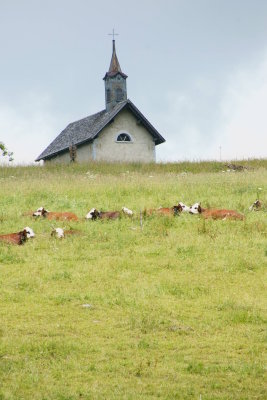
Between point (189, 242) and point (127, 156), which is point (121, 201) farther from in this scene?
point (127, 156)

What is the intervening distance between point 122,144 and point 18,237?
35.5 meters

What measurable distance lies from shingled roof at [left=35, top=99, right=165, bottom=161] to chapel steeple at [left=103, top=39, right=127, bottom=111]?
1224mm

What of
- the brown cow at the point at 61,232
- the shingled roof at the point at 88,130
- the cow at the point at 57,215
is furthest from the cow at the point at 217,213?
the shingled roof at the point at 88,130

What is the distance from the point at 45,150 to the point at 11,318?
5194 centimetres

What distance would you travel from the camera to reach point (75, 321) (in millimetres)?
9758

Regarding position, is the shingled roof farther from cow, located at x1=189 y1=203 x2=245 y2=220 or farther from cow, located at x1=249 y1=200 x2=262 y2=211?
cow, located at x1=189 y1=203 x2=245 y2=220

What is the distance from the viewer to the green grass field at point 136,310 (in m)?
7.45

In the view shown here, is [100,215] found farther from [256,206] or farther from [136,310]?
[136,310]

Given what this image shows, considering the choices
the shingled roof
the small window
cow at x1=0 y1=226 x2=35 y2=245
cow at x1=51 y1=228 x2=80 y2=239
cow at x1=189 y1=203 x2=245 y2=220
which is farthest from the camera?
the small window

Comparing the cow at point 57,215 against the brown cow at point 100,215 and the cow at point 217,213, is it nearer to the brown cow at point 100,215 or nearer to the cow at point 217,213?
the brown cow at point 100,215

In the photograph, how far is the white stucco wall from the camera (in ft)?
162

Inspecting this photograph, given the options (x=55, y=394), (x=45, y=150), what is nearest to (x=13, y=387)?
(x=55, y=394)

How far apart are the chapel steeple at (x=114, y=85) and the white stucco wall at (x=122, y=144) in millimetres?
4246

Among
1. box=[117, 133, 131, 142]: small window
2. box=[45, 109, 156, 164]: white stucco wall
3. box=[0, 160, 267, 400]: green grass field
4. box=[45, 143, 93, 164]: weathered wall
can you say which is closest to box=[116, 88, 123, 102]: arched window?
box=[45, 109, 156, 164]: white stucco wall
